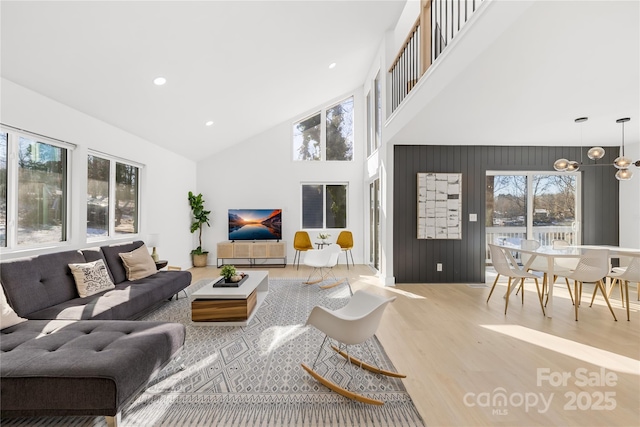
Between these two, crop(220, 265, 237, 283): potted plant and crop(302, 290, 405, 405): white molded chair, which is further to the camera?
crop(220, 265, 237, 283): potted plant

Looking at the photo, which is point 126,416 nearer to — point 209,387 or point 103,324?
point 209,387

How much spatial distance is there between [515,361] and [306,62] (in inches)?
183

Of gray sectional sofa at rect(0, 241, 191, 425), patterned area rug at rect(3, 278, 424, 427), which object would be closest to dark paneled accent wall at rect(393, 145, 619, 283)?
patterned area rug at rect(3, 278, 424, 427)

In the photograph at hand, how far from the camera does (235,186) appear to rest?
705 cm

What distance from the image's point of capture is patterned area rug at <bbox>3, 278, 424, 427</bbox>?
1749 millimetres

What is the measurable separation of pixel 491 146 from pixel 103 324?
234 inches

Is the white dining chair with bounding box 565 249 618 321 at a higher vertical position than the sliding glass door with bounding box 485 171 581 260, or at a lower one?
lower

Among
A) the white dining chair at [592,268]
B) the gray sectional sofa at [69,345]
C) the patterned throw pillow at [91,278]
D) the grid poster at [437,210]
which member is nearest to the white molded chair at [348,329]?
the gray sectional sofa at [69,345]

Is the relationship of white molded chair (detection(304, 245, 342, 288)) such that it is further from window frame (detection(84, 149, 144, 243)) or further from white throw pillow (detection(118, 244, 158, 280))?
window frame (detection(84, 149, 144, 243))

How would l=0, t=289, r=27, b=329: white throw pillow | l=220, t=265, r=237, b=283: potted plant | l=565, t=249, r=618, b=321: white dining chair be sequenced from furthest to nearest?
l=220, t=265, r=237, b=283: potted plant, l=565, t=249, r=618, b=321: white dining chair, l=0, t=289, r=27, b=329: white throw pillow

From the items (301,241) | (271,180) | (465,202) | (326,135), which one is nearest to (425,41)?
(465,202)

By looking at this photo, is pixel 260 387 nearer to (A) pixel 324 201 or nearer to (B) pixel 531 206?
(A) pixel 324 201

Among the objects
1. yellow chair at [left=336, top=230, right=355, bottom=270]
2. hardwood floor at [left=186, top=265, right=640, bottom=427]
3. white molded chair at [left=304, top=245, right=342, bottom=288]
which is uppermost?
yellow chair at [left=336, top=230, right=355, bottom=270]

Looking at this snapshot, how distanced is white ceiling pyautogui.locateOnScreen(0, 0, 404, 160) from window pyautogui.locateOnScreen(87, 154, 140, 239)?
628 millimetres
